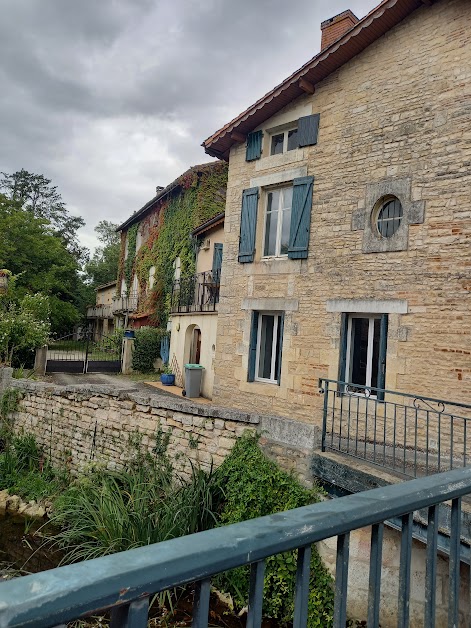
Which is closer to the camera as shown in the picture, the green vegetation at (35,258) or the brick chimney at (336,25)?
→ the brick chimney at (336,25)

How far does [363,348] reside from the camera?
8.46 m

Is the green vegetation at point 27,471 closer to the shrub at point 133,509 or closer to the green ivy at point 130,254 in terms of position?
the shrub at point 133,509

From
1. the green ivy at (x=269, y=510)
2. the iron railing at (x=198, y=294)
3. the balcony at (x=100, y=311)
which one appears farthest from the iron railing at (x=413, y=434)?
the balcony at (x=100, y=311)

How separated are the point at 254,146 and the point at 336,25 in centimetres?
355

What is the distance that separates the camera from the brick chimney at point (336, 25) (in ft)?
33.3

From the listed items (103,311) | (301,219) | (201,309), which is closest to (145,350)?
(201,309)

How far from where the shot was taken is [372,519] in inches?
44.4

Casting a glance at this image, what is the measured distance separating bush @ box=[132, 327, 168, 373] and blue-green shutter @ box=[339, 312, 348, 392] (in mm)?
10462

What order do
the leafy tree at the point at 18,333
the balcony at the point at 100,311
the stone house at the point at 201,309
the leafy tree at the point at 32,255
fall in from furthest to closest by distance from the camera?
the balcony at the point at 100,311 → the leafy tree at the point at 32,255 → the stone house at the point at 201,309 → the leafy tree at the point at 18,333

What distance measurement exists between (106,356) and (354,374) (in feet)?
39.5

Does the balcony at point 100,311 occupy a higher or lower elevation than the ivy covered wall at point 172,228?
lower

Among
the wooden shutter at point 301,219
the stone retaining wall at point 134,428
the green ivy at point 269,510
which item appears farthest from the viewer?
the wooden shutter at point 301,219

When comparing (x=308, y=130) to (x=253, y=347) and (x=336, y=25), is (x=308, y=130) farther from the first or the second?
(x=253, y=347)

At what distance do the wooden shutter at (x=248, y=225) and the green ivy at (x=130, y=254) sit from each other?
15427 millimetres
